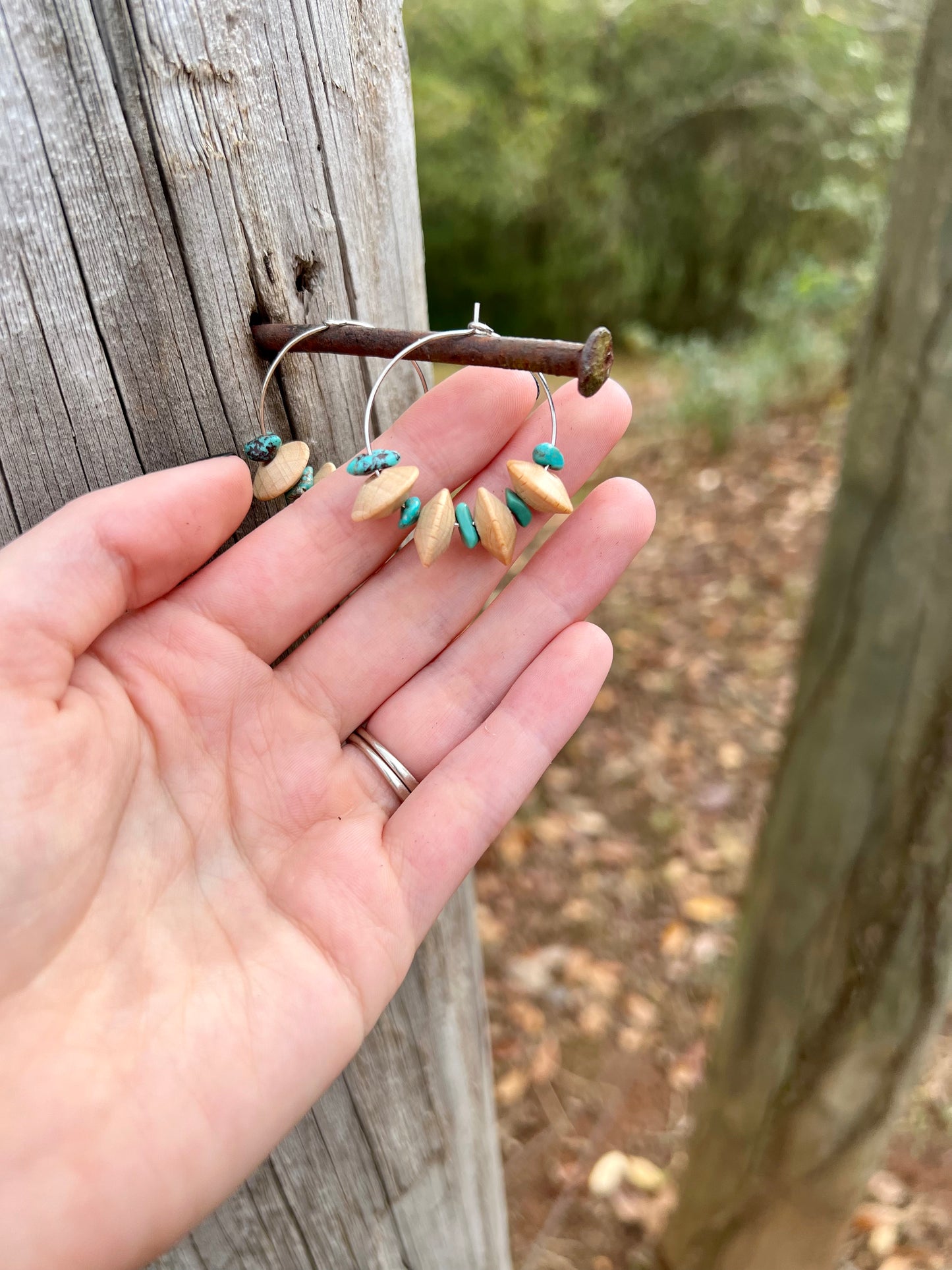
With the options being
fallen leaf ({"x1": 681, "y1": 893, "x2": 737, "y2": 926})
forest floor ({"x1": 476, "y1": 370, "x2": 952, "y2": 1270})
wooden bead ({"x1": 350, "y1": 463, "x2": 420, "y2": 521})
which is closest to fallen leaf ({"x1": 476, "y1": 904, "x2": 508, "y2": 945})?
forest floor ({"x1": 476, "y1": 370, "x2": 952, "y2": 1270})

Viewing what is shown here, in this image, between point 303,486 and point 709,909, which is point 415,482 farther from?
point 709,909

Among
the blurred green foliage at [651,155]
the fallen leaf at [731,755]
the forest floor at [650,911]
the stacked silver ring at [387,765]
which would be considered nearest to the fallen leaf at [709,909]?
the forest floor at [650,911]

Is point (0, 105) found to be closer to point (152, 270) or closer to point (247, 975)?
point (152, 270)

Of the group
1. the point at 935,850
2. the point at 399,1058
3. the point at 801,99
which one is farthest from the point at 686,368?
the point at 399,1058

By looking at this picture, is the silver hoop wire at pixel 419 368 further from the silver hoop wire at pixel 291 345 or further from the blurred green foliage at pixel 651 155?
the blurred green foliage at pixel 651 155

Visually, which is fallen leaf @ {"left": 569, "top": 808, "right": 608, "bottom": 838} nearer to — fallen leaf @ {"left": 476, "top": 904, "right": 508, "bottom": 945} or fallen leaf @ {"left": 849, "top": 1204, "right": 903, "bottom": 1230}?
fallen leaf @ {"left": 476, "top": 904, "right": 508, "bottom": 945}

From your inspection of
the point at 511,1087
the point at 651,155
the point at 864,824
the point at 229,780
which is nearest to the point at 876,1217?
the point at 511,1087
